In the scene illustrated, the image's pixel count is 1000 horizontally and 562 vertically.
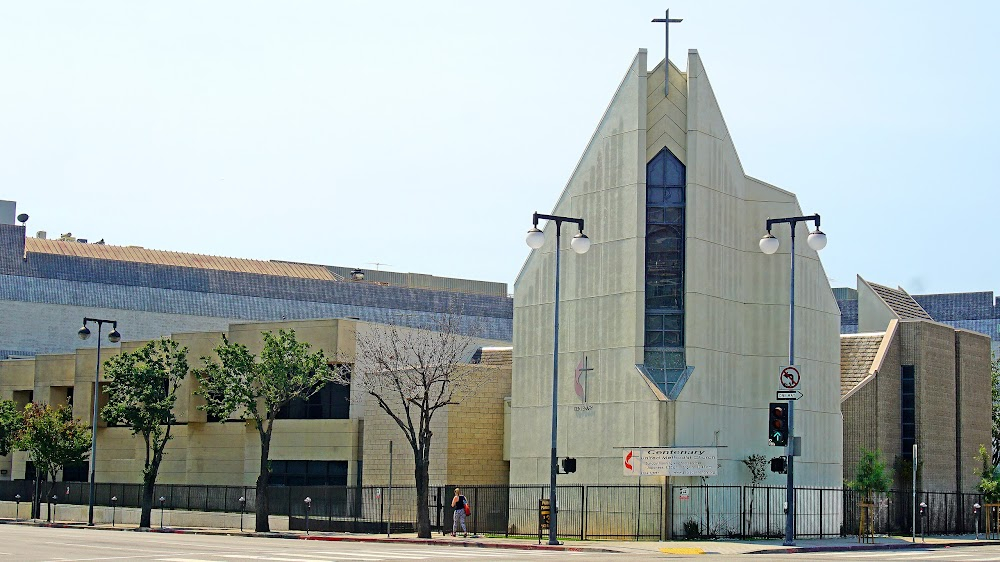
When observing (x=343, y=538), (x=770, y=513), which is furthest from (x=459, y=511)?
(x=770, y=513)

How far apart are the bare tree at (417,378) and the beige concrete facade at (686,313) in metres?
3.75

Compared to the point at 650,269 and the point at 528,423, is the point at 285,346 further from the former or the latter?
the point at 650,269

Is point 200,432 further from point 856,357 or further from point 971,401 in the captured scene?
point 971,401

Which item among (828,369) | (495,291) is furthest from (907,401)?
(495,291)

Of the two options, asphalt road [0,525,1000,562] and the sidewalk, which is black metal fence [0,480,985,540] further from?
asphalt road [0,525,1000,562]

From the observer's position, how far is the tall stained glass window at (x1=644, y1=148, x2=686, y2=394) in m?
48.8

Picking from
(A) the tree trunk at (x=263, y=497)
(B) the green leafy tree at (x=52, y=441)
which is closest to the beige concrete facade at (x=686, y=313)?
(A) the tree trunk at (x=263, y=497)

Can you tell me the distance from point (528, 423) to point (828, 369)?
12.2 metres

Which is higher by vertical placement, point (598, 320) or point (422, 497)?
point (598, 320)

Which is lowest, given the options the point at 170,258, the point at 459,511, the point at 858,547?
the point at 858,547

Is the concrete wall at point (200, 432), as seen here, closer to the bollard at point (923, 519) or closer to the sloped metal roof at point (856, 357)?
the sloped metal roof at point (856, 357)

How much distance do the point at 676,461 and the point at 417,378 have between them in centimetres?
1154

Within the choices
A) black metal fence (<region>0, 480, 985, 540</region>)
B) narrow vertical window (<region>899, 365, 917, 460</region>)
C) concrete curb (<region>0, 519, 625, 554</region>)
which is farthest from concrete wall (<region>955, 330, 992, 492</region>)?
concrete curb (<region>0, 519, 625, 554</region>)

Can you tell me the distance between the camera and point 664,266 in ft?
162
